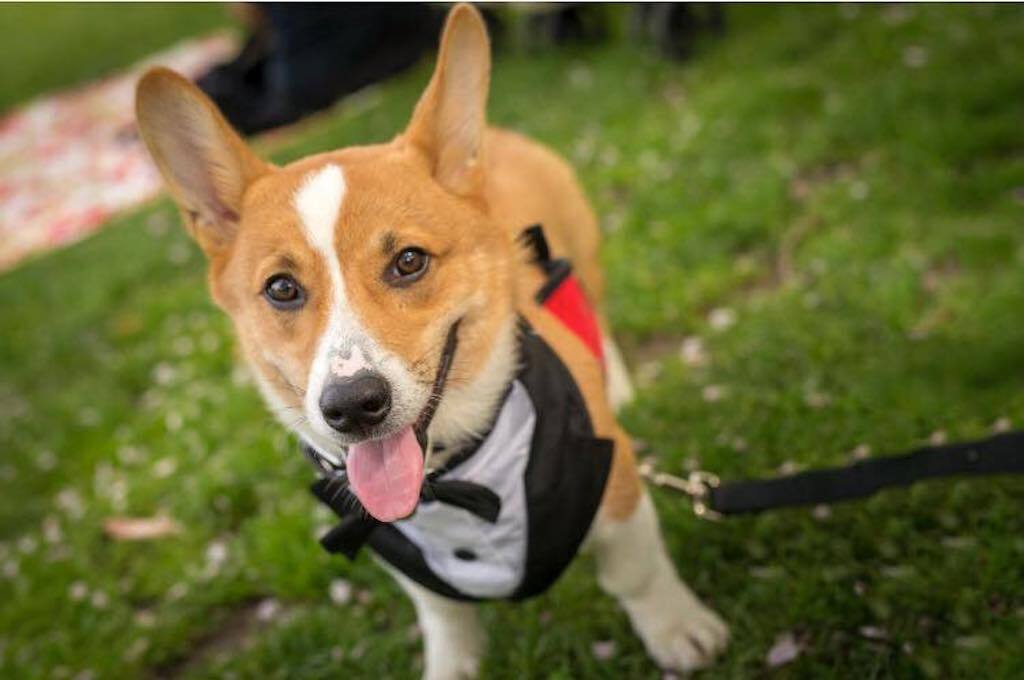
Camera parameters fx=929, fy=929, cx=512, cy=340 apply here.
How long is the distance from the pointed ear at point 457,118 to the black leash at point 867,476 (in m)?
1.26

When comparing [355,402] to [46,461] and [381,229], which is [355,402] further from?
[46,461]

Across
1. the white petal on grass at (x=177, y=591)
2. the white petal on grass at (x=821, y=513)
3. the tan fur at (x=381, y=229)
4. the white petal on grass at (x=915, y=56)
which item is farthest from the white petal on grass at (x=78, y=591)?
the white petal on grass at (x=915, y=56)

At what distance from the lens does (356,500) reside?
2.64m

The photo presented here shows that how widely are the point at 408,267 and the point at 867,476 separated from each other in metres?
1.45

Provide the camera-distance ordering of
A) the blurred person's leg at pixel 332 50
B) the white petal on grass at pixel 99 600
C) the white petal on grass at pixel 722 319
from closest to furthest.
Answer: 1. the white petal on grass at pixel 99 600
2. the white petal on grass at pixel 722 319
3. the blurred person's leg at pixel 332 50

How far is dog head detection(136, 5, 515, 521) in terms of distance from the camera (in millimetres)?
2266

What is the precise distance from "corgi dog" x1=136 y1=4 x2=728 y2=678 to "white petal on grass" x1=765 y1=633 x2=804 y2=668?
23 cm

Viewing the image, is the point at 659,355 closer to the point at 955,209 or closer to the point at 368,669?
the point at 955,209

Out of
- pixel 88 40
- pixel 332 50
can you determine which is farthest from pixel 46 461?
pixel 88 40

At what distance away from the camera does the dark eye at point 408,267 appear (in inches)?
96.6

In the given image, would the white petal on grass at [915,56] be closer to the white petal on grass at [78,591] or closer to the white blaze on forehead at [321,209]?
the white blaze on forehead at [321,209]

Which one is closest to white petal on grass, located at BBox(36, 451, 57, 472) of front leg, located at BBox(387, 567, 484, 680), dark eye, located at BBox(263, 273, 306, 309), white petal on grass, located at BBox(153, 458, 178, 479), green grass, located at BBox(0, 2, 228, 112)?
white petal on grass, located at BBox(153, 458, 178, 479)

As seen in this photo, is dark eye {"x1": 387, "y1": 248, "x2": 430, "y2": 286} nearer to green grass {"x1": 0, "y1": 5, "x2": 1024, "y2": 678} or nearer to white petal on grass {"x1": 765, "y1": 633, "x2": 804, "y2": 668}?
green grass {"x1": 0, "y1": 5, "x2": 1024, "y2": 678}

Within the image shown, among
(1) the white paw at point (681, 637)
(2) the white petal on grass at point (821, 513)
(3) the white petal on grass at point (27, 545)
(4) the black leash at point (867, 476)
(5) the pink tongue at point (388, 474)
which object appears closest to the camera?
(5) the pink tongue at point (388, 474)
